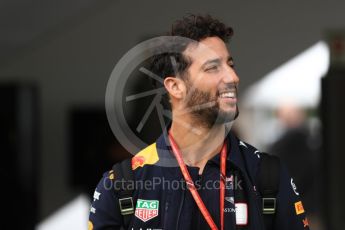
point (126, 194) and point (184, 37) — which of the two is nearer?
point (126, 194)

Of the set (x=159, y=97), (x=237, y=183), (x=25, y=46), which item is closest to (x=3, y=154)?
(x=25, y=46)

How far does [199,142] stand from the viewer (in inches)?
103

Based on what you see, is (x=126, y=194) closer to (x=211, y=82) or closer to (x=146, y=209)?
(x=146, y=209)

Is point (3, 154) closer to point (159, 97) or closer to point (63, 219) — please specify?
point (63, 219)

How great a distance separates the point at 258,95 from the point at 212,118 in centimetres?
339

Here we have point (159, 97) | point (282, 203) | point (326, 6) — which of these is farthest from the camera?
point (326, 6)

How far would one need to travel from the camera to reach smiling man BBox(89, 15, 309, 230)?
2486mm

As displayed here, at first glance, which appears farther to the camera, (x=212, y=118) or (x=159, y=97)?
(x=159, y=97)

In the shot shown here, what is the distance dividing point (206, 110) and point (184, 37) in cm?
27

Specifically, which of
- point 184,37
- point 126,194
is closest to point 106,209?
point 126,194

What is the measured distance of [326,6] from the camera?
18.9ft

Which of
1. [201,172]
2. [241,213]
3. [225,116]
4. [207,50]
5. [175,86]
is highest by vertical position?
[207,50]

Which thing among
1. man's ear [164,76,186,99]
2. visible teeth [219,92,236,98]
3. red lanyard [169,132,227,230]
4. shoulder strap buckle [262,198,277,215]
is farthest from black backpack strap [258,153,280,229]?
man's ear [164,76,186,99]

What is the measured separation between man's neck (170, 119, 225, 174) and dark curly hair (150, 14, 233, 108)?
20 cm
